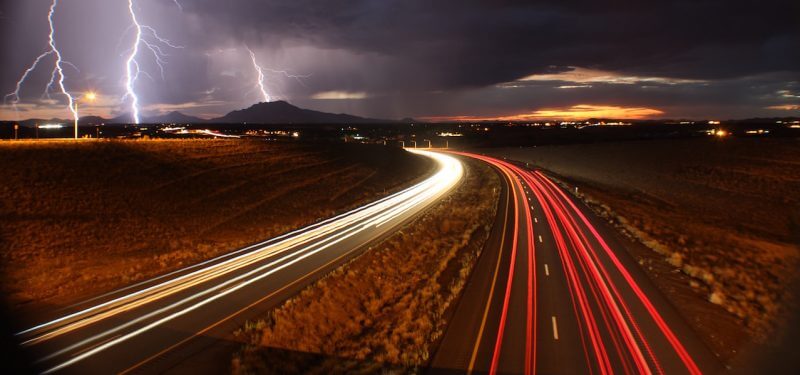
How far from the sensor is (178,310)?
16.2 meters

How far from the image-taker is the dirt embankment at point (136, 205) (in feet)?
70.1

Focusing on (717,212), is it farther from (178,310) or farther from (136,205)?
(136,205)

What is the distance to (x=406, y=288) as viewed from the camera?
65.8 ft

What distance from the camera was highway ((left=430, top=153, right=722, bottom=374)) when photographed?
13203 mm

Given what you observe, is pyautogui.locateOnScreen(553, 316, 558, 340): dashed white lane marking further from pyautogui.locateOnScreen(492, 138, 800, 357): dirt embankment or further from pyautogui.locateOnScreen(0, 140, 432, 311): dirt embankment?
pyautogui.locateOnScreen(0, 140, 432, 311): dirt embankment

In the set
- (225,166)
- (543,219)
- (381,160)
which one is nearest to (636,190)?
(543,219)

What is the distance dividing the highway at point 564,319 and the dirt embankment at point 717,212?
1557mm

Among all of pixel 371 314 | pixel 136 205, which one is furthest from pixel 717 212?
pixel 136 205

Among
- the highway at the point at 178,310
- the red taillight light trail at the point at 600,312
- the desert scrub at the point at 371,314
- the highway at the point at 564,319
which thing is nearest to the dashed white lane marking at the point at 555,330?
the highway at the point at 564,319

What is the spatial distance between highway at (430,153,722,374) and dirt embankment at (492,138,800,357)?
1557mm

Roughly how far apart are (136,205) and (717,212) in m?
50.4

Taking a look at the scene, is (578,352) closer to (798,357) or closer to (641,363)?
(641,363)

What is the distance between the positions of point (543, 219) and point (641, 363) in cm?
2112

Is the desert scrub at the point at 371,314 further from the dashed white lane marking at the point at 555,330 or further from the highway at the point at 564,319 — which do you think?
the dashed white lane marking at the point at 555,330
